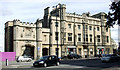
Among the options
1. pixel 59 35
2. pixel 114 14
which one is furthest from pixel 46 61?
pixel 59 35

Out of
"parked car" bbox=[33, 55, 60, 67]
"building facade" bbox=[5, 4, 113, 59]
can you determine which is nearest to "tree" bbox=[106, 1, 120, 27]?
"parked car" bbox=[33, 55, 60, 67]

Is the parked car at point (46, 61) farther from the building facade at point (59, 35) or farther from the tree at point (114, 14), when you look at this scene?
the building facade at point (59, 35)

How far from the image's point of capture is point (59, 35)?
155ft

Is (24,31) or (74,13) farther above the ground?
(74,13)

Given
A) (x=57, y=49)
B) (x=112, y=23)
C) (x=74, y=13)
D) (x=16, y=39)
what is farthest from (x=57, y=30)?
(x=112, y=23)

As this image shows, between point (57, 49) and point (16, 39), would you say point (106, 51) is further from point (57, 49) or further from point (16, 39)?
point (16, 39)

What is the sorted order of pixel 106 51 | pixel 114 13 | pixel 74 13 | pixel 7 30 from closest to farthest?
pixel 114 13
pixel 7 30
pixel 74 13
pixel 106 51

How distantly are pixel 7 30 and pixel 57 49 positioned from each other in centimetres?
1496

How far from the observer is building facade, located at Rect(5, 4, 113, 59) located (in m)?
41.4

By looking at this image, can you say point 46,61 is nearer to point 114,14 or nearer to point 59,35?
point 114,14

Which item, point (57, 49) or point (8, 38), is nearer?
point (8, 38)

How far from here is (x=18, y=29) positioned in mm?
40688

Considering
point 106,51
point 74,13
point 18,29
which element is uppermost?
point 74,13

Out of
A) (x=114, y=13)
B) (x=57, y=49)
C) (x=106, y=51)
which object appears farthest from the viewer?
(x=106, y=51)
